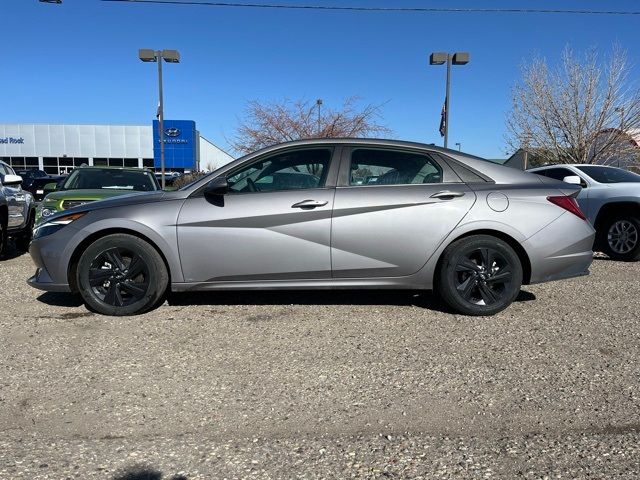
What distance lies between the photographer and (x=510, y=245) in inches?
193

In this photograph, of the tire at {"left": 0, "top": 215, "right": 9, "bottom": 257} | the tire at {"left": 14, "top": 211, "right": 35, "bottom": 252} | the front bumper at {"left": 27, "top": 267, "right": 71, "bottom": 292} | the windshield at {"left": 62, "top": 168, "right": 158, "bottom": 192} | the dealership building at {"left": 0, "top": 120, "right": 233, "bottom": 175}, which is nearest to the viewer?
the front bumper at {"left": 27, "top": 267, "right": 71, "bottom": 292}

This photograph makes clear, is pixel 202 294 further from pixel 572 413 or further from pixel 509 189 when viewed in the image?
pixel 572 413

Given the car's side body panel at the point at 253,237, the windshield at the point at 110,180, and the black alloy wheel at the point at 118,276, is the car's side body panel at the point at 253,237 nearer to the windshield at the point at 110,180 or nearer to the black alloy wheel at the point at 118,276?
the black alloy wheel at the point at 118,276

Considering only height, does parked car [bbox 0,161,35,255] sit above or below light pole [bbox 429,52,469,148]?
below

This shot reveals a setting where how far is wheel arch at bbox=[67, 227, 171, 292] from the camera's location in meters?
4.74

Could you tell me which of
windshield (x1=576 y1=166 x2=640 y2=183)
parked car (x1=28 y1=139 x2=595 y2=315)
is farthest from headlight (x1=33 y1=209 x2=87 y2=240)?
windshield (x1=576 y1=166 x2=640 y2=183)

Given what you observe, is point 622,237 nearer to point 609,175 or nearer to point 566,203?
point 609,175

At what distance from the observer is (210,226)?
467 cm

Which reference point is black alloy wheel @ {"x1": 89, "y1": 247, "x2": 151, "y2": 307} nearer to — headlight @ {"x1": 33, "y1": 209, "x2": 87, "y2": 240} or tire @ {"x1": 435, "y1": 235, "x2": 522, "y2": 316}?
headlight @ {"x1": 33, "y1": 209, "x2": 87, "y2": 240}

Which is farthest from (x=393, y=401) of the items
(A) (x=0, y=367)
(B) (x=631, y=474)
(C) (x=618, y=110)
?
(C) (x=618, y=110)

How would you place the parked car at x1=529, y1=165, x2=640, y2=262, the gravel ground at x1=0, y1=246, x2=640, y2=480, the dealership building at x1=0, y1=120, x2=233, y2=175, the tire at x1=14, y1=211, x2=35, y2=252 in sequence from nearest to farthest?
the gravel ground at x1=0, y1=246, x2=640, y2=480 → the parked car at x1=529, y1=165, x2=640, y2=262 → the tire at x1=14, y1=211, x2=35, y2=252 → the dealership building at x1=0, y1=120, x2=233, y2=175

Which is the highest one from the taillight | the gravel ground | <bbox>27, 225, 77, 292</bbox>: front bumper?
the taillight

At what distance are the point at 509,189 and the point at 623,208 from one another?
4.65 meters

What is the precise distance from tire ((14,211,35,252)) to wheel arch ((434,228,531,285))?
756cm
